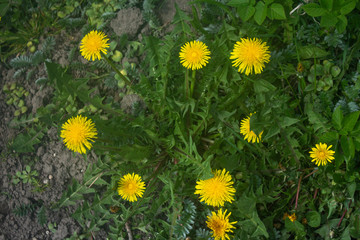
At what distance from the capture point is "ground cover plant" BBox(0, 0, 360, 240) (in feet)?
6.11

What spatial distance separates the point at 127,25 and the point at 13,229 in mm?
1680

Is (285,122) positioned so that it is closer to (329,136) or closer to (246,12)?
(329,136)

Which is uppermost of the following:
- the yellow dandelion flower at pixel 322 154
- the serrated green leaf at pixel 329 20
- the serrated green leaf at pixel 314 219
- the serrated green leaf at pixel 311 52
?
the serrated green leaf at pixel 311 52

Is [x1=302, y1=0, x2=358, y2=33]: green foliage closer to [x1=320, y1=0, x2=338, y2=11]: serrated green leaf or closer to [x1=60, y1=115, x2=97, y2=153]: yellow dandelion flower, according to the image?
[x1=320, y1=0, x2=338, y2=11]: serrated green leaf

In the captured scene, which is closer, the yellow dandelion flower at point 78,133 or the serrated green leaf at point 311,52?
the yellow dandelion flower at point 78,133

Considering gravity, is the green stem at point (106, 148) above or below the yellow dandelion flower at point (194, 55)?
below

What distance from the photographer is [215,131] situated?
7.32ft

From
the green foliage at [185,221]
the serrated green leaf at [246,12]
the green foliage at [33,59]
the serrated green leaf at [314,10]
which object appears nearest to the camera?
the serrated green leaf at [314,10]

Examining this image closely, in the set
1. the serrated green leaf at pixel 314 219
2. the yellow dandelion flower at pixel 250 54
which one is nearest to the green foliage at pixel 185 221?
the serrated green leaf at pixel 314 219

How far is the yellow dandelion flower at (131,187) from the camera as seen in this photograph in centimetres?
192

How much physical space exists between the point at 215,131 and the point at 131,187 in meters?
0.66

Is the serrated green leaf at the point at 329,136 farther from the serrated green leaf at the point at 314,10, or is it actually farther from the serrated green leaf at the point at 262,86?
the serrated green leaf at the point at 314,10

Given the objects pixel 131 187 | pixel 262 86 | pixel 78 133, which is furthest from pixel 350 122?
pixel 78 133

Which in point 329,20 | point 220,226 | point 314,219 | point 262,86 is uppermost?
point 329,20
